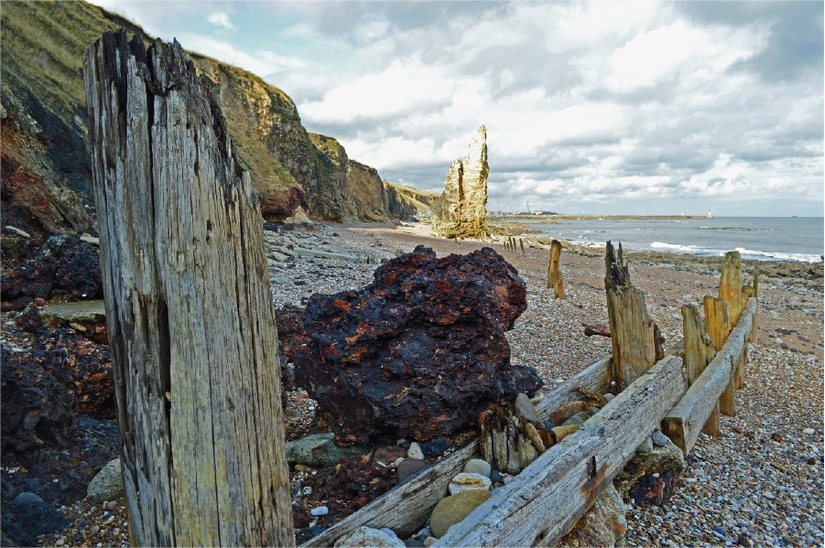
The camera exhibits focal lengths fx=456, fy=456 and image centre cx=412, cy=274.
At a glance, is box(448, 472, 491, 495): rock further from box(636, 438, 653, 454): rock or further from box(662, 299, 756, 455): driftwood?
box(662, 299, 756, 455): driftwood

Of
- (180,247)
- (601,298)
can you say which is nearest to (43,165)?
(180,247)

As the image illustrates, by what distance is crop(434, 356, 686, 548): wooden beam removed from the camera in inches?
91.8

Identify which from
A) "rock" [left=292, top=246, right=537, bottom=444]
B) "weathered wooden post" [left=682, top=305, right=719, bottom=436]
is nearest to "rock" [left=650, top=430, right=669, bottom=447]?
"rock" [left=292, top=246, right=537, bottom=444]

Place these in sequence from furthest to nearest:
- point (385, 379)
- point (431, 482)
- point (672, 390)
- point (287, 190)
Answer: point (287, 190)
point (672, 390)
point (385, 379)
point (431, 482)

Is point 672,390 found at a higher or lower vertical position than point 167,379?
lower

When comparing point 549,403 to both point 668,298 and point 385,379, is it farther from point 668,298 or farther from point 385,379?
point 668,298

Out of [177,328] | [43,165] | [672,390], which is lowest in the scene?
[672,390]

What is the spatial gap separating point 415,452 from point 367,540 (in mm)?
1077

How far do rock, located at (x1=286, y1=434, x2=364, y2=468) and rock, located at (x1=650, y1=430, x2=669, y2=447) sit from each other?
2.44 metres

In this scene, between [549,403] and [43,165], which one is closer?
[549,403]

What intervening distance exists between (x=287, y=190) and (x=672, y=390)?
2277cm

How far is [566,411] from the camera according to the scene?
3904 millimetres

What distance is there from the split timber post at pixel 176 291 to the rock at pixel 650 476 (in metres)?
3.05

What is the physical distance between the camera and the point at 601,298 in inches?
449
